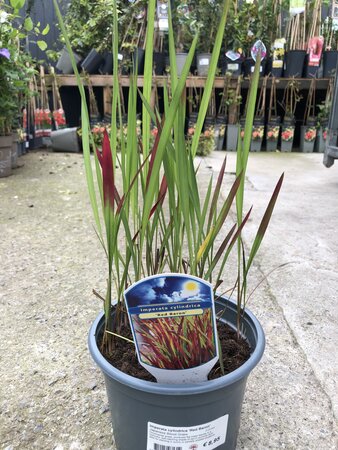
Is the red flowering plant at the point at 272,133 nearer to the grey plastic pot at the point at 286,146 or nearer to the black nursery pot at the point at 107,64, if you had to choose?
the grey plastic pot at the point at 286,146

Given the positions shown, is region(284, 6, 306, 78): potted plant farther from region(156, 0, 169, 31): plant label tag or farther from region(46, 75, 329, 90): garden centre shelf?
region(156, 0, 169, 31): plant label tag

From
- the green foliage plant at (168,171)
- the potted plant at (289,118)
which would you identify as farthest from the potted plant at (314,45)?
the green foliage plant at (168,171)

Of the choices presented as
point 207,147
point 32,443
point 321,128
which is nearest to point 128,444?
point 32,443

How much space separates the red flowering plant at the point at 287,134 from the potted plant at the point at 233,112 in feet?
1.55

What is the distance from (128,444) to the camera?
2.18ft

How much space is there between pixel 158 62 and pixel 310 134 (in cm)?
164

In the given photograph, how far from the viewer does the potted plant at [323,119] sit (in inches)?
148

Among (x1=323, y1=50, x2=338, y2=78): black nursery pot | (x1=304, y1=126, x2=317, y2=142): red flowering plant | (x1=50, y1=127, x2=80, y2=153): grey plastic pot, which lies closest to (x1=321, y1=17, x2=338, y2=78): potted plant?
(x1=323, y1=50, x2=338, y2=78): black nursery pot

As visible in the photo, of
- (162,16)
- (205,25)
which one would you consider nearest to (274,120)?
(205,25)

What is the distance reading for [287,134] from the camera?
12.9 ft

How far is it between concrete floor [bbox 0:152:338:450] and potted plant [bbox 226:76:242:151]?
192cm

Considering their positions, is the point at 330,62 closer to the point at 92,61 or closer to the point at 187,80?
the point at 187,80

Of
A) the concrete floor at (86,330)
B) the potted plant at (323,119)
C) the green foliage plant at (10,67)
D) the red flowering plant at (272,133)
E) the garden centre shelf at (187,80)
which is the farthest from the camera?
the red flowering plant at (272,133)

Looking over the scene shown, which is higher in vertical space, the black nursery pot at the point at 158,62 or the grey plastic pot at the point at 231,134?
the black nursery pot at the point at 158,62
